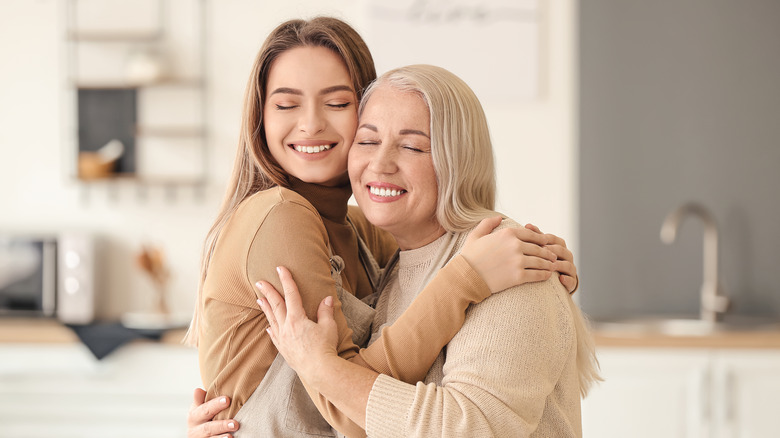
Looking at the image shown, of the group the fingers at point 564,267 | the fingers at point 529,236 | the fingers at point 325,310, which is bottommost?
the fingers at point 325,310

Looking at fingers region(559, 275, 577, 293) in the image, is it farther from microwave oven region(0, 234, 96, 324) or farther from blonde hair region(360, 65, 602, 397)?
microwave oven region(0, 234, 96, 324)

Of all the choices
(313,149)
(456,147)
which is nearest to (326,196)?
(313,149)

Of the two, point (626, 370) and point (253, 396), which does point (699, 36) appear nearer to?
point (626, 370)

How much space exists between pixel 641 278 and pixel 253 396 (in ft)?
7.82

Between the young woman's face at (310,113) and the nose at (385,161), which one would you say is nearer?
the nose at (385,161)

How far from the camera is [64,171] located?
3486 mm

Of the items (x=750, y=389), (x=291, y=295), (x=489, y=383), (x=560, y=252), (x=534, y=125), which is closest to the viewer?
(x=489, y=383)

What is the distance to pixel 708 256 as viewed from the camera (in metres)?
3.24

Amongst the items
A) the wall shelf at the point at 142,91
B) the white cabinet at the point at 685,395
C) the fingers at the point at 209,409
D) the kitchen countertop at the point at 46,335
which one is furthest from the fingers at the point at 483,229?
the wall shelf at the point at 142,91

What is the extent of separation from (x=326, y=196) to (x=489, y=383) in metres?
0.57

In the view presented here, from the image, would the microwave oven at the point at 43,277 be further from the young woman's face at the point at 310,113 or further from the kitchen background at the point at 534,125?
the young woman's face at the point at 310,113

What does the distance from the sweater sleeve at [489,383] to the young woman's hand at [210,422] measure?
322 mm

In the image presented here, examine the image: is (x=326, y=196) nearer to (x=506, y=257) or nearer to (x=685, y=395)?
(x=506, y=257)

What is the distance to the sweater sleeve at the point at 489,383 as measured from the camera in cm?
118
